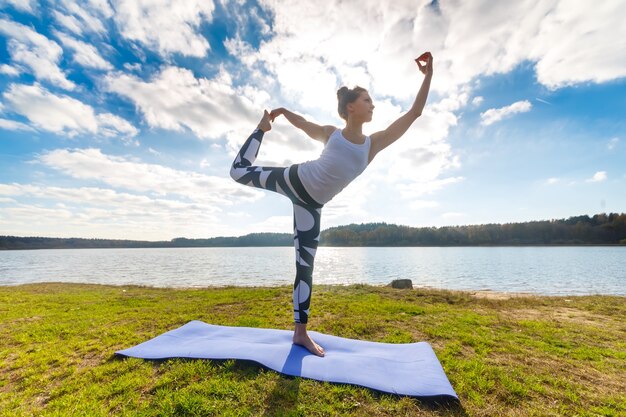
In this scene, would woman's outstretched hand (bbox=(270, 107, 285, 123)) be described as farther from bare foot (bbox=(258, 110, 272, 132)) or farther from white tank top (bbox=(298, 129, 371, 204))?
white tank top (bbox=(298, 129, 371, 204))

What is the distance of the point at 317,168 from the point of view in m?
3.76

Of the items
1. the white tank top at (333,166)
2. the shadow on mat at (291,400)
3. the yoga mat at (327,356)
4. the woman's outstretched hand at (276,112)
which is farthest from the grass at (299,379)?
the woman's outstretched hand at (276,112)

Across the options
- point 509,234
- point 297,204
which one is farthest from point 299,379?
point 509,234

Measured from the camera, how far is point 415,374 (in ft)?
11.5

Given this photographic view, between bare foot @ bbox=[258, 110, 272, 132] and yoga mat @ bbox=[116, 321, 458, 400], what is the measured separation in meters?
3.05

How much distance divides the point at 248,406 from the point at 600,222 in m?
137

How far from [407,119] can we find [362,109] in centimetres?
60

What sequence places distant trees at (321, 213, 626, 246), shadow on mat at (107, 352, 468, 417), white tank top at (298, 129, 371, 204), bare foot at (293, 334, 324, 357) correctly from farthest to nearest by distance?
distant trees at (321, 213, 626, 246) < bare foot at (293, 334, 324, 357) < white tank top at (298, 129, 371, 204) < shadow on mat at (107, 352, 468, 417)

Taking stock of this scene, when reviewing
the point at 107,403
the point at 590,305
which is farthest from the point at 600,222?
the point at 107,403

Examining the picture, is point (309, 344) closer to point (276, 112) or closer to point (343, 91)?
point (276, 112)

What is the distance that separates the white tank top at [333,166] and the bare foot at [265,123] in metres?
0.96

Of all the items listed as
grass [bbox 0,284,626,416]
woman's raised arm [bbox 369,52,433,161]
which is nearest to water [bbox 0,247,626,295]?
grass [bbox 0,284,626,416]

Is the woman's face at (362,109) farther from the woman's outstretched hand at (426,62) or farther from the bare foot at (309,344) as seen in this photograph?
the bare foot at (309,344)

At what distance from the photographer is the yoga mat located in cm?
328
